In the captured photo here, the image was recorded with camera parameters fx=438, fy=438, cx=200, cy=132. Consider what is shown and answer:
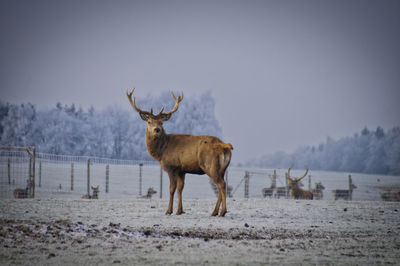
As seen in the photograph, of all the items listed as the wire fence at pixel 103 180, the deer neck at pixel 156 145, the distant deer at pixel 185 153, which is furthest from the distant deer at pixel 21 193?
the distant deer at pixel 185 153

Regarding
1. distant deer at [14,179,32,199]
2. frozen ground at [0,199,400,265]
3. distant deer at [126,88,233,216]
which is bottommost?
distant deer at [14,179,32,199]

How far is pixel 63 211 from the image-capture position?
11.1 m

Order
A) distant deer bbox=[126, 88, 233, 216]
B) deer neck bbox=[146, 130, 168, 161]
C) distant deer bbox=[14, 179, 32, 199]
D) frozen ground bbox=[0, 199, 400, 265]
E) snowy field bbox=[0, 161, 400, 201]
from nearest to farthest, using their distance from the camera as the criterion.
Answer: frozen ground bbox=[0, 199, 400, 265]
distant deer bbox=[126, 88, 233, 216]
deer neck bbox=[146, 130, 168, 161]
distant deer bbox=[14, 179, 32, 199]
snowy field bbox=[0, 161, 400, 201]

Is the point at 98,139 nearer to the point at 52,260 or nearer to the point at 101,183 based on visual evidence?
the point at 101,183

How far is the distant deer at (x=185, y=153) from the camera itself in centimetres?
1008

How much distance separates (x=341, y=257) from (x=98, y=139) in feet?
143

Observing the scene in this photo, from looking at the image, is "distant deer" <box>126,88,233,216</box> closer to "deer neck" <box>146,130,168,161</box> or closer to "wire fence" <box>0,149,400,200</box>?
"deer neck" <box>146,130,168,161</box>

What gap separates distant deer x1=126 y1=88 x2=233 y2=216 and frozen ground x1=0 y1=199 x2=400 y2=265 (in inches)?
37.5

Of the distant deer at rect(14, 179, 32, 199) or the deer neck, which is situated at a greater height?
the deer neck

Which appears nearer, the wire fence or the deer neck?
the deer neck

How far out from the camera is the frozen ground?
18.2 feet

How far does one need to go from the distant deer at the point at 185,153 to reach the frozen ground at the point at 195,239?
0.95m

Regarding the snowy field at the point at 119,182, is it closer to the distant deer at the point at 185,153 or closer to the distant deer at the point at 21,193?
the distant deer at the point at 21,193

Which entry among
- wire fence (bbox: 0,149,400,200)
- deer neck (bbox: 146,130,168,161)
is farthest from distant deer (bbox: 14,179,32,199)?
deer neck (bbox: 146,130,168,161)
